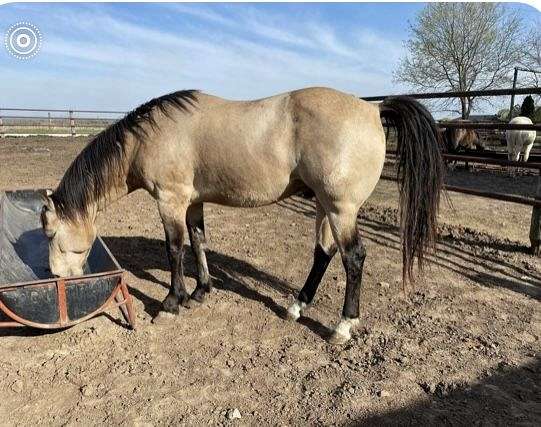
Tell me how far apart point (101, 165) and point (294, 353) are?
204cm

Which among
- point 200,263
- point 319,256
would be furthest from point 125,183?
point 319,256

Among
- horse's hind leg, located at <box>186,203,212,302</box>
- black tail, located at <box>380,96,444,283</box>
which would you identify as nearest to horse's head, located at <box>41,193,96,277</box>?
horse's hind leg, located at <box>186,203,212,302</box>

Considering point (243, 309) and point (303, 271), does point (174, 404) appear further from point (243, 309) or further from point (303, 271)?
point (303, 271)

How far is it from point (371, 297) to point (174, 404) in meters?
1.98

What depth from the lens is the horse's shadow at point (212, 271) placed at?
11.7ft

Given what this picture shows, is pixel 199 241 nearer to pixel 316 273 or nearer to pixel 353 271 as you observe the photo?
pixel 316 273

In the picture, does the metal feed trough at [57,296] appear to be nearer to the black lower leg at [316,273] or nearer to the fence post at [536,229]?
the black lower leg at [316,273]

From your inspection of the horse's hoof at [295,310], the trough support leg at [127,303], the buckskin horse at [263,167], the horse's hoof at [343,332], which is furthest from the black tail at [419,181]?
the trough support leg at [127,303]

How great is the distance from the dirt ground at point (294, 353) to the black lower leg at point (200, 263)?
102mm

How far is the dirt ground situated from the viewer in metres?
2.30

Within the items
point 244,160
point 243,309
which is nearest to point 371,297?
point 243,309

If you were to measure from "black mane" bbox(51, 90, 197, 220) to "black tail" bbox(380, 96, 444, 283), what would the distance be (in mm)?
1703

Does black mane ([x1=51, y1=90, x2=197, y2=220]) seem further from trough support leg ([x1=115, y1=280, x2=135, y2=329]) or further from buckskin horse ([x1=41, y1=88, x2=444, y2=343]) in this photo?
trough support leg ([x1=115, y1=280, x2=135, y2=329])

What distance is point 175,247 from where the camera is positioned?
11.4ft
